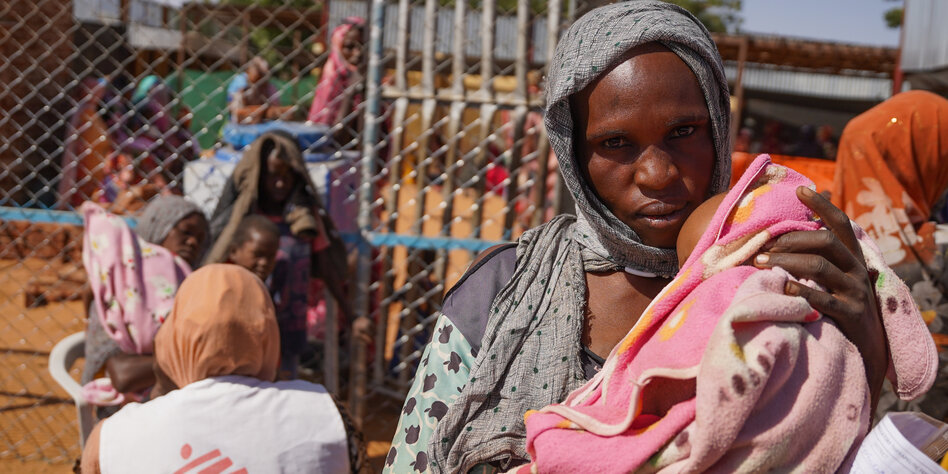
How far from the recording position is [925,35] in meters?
10.7

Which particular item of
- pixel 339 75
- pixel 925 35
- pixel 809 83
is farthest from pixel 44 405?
pixel 809 83

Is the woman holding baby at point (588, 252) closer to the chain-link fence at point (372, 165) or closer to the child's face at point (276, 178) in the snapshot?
the chain-link fence at point (372, 165)

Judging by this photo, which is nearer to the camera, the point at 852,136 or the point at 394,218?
the point at 852,136

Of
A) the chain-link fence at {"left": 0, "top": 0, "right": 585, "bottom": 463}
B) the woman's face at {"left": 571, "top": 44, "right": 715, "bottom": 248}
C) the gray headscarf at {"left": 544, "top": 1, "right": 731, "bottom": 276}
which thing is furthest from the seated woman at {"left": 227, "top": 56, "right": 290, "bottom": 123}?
the woman's face at {"left": 571, "top": 44, "right": 715, "bottom": 248}

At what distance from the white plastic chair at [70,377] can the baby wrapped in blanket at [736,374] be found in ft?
9.44

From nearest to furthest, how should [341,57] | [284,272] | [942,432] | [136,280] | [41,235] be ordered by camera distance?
1. [942,432]
2. [136,280]
3. [284,272]
4. [341,57]
5. [41,235]

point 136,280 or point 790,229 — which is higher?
point 790,229

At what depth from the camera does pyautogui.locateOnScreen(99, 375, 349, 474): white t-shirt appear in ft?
7.55

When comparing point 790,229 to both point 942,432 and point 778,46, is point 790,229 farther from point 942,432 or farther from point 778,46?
point 778,46

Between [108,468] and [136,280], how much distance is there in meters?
1.50

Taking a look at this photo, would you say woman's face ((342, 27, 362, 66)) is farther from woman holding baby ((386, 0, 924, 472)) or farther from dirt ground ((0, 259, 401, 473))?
woman holding baby ((386, 0, 924, 472))

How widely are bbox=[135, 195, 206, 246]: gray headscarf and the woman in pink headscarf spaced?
136cm

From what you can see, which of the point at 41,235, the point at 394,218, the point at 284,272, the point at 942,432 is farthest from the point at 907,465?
the point at 41,235

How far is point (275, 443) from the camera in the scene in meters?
2.38
